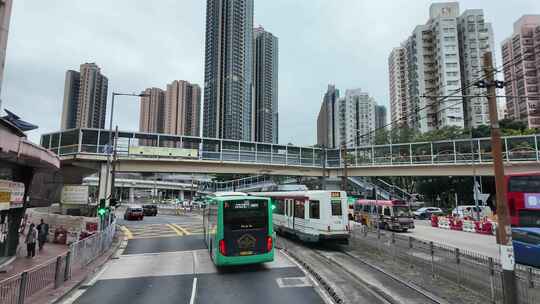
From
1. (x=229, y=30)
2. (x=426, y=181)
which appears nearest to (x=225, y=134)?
(x=229, y=30)

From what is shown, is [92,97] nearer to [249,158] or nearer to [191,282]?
[249,158]

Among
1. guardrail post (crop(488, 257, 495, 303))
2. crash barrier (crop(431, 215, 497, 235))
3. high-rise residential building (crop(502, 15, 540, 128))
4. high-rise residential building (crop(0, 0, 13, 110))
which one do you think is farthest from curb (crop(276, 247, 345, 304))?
high-rise residential building (crop(502, 15, 540, 128))

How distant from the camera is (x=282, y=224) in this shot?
2314cm

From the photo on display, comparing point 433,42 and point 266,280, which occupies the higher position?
point 433,42

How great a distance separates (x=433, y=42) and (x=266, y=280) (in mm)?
100180

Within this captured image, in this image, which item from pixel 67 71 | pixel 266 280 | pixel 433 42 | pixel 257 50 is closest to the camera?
pixel 266 280

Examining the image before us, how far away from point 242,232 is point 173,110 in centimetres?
9112

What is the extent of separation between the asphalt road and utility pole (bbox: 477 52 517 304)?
4615 millimetres

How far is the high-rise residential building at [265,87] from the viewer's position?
386 ft

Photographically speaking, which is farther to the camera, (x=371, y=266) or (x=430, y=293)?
(x=371, y=266)

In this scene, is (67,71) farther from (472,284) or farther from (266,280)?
(472,284)

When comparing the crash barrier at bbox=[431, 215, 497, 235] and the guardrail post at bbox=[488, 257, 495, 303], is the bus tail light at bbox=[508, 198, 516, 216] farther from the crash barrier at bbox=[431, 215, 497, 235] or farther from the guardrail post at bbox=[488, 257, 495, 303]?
the crash barrier at bbox=[431, 215, 497, 235]

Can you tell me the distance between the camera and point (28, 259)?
16578 mm

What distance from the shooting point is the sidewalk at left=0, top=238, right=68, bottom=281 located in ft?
45.9
